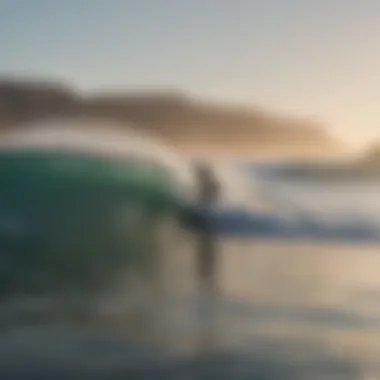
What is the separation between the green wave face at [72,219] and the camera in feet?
3.74

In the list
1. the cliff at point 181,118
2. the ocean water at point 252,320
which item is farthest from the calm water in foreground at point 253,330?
the cliff at point 181,118

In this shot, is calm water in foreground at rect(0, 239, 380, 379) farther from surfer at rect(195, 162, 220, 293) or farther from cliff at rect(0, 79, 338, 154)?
cliff at rect(0, 79, 338, 154)

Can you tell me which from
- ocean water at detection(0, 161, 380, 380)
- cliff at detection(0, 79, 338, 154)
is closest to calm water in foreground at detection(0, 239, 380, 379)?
ocean water at detection(0, 161, 380, 380)

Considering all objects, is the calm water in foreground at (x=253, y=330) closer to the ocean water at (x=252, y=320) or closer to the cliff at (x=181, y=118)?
the ocean water at (x=252, y=320)

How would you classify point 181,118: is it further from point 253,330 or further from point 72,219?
point 253,330

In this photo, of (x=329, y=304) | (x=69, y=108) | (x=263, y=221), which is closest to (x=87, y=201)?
(x=69, y=108)

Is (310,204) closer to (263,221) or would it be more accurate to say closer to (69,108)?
(263,221)

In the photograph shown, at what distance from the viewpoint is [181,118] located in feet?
3.77

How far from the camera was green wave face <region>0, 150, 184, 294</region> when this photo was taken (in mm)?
1140

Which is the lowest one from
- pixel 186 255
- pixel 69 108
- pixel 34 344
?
pixel 34 344

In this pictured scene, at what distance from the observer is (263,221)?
1.16m

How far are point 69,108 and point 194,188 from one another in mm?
204

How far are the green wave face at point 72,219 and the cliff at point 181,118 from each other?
6cm

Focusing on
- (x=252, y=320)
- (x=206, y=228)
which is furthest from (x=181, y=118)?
(x=252, y=320)
